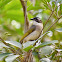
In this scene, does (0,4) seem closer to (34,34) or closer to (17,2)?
(17,2)

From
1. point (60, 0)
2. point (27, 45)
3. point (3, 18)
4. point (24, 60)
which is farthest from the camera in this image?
point (3, 18)

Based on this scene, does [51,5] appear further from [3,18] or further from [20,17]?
[3,18]

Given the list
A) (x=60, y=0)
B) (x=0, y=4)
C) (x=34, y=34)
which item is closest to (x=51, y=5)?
A: (x=60, y=0)

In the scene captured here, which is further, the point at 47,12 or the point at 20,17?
the point at 47,12

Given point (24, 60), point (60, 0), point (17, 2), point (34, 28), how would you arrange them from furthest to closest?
1. point (34, 28)
2. point (17, 2)
3. point (60, 0)
4. point (24, 60)

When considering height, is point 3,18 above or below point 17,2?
below

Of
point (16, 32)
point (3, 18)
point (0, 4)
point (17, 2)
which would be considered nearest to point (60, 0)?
point (0, 4)

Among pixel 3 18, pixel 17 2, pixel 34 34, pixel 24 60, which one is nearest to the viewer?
pixel 24 60

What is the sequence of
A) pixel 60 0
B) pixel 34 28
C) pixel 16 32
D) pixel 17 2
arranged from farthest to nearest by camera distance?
1. pixel 16 32
2. pixel 34 28
3. pixel 17 2
4. pixel 60 0

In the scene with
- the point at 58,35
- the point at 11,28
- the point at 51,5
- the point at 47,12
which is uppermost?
the point at 51,5

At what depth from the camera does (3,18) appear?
2.91m

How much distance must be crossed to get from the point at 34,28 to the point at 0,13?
0.68 m

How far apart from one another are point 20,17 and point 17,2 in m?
0.56

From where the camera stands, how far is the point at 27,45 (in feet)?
3.45
